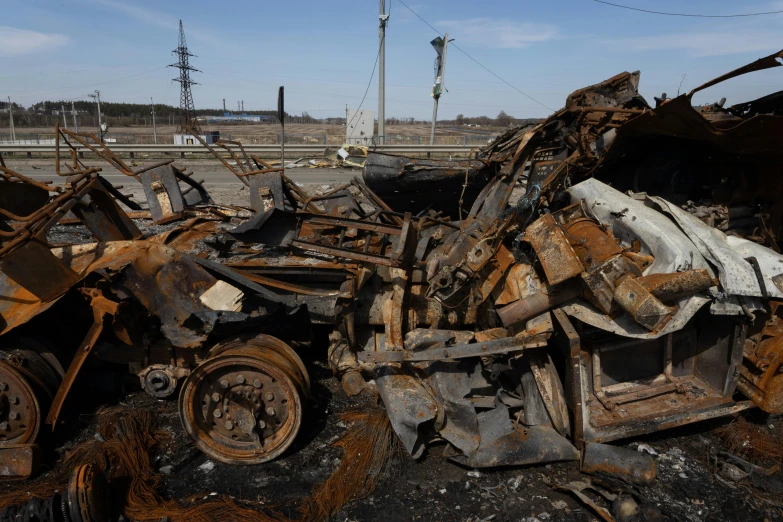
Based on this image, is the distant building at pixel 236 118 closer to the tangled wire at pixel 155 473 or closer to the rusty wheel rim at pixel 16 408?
the rusty wheel rim at pixel 16 408

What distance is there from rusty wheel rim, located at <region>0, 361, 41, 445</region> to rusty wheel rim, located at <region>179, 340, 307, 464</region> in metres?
1.00

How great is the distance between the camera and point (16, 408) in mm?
3246

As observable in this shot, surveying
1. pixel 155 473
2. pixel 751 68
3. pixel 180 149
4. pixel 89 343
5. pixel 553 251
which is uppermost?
pixel 751 68

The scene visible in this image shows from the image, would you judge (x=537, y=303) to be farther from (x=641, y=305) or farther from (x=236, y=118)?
(x=236, y=118)

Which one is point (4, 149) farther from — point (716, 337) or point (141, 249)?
point (716, 337)

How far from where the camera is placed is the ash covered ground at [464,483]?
9.46 ft

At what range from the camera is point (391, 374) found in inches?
141

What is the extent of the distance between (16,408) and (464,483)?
9.76 ft

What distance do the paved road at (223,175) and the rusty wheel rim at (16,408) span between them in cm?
961

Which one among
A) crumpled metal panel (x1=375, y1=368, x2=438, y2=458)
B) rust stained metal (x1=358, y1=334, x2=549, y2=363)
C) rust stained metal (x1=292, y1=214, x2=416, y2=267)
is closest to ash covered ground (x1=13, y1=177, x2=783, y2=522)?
crumpled metal panel (x1=375, y1=368, x2=438, y2=458)

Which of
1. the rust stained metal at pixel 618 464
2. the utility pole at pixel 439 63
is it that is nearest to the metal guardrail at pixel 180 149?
the utility pole at pixel 439 63

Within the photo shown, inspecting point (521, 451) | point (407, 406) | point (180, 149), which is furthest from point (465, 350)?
point (180, 149)

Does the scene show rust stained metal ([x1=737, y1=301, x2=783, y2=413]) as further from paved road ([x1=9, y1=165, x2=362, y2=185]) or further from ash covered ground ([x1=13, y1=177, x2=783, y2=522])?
paved road ([x1=9, y1=165, x2=362, y2=185])

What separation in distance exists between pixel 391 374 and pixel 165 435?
5.47 feet
